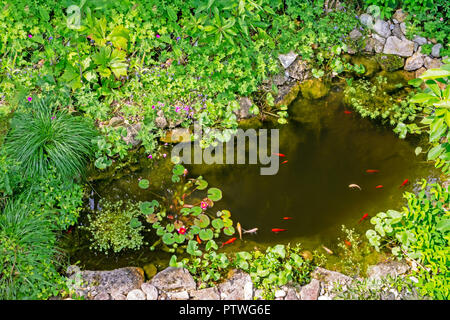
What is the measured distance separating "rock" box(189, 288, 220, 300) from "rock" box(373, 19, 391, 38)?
11.8 ft

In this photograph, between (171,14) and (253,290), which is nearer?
(253,290)

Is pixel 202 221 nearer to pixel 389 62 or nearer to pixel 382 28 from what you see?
pixel 389 62

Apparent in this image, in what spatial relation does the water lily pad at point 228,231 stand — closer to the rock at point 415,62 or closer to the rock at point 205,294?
the rock at point 205,294

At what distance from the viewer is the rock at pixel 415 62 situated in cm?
455

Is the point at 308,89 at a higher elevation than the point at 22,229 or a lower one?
higher

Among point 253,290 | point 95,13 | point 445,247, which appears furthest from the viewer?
point 95,13

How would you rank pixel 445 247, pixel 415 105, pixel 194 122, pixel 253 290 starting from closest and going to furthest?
pixel 445 247
pixel 253 290
pixel 194 122
pixel 415 105

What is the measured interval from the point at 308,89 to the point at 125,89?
2109 mm

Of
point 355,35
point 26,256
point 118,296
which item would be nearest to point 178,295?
point 118,296

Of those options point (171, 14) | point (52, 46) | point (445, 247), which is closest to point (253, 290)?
point (445, 247)

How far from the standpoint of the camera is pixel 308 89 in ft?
14.8

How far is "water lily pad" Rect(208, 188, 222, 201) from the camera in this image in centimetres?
389

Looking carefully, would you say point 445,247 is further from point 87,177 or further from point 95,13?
point 95,13

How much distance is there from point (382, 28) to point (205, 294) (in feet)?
12.1
